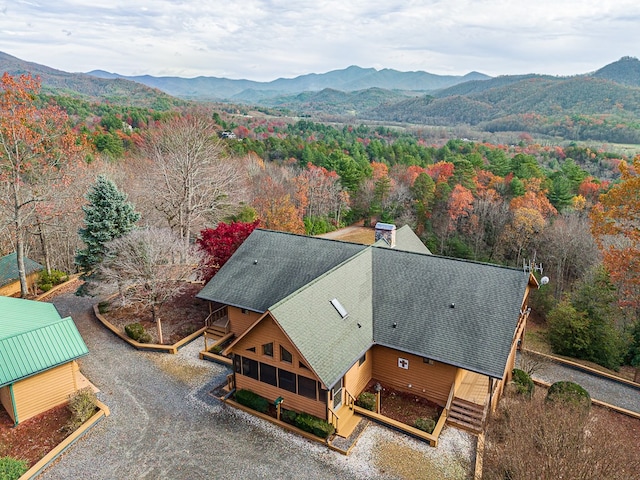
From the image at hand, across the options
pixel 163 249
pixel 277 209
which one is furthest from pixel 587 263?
pixel 163 249

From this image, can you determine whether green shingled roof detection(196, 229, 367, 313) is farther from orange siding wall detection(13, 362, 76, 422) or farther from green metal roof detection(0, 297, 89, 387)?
orange siding wall detection(13, 362, 76, 422)

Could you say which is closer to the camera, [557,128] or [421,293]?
[421,293]

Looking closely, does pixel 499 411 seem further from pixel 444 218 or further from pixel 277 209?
pixel 444 218

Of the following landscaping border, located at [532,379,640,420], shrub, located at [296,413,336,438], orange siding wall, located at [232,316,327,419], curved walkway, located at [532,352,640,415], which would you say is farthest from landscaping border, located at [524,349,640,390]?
orange siding wall, located at [232,316,327,419]

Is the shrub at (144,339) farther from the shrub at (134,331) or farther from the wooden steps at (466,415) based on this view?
the wooden steps at (466,415)

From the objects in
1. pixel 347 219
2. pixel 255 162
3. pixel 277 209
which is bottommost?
pixel 347 219

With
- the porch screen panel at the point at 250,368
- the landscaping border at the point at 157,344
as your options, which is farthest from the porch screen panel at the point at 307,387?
the landscaping border at the point at 157,344

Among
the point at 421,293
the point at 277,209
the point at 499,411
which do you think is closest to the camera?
the point at 499,411
